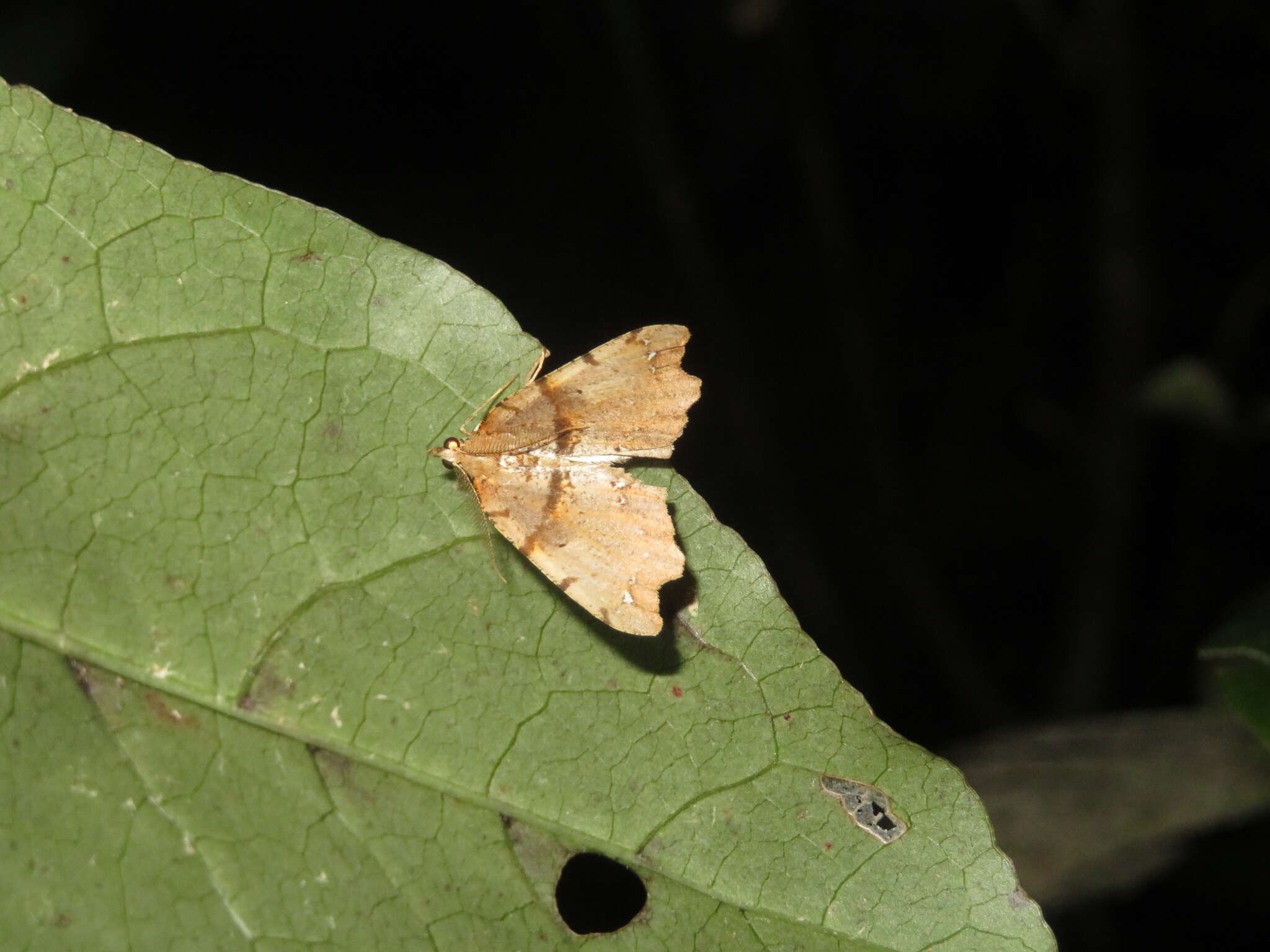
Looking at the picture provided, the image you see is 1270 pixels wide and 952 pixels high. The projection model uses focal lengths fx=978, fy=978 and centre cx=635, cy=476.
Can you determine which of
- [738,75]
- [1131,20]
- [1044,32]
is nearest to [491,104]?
[738,75]

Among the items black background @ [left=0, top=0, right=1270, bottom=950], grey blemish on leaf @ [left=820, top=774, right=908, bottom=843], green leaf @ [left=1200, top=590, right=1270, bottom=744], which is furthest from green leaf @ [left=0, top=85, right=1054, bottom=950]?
black background @ [left=0, top=0, right=1270, bottom=950]

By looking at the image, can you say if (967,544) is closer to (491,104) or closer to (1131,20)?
(1131,20)

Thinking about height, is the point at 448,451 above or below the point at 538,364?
below

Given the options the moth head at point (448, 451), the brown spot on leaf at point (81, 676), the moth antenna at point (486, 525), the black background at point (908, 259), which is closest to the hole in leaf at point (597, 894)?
the moth antenna at point (486, 525)

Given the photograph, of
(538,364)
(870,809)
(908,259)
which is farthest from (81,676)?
(908,259)

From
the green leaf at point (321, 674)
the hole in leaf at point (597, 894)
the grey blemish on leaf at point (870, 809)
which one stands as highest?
the green leaf at point (321, 674)

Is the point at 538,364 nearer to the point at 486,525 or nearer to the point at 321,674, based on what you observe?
the point at 486,525

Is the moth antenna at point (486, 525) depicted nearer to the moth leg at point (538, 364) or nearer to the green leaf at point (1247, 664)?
the moth leg at point (538, 364)
